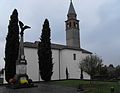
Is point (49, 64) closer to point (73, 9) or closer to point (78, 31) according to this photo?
point (78, 31)

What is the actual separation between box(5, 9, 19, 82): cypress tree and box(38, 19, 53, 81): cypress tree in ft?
20.0

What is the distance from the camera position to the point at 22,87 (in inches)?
1135

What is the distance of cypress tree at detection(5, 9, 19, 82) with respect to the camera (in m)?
38.1

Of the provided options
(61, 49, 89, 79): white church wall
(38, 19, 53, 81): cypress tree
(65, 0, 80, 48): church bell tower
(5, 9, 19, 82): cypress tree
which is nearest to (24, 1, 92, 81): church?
(61, 49, 89, 79): white church wall

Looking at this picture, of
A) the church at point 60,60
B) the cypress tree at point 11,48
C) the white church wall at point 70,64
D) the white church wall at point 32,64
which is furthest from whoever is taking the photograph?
the white church wall at point 70,64

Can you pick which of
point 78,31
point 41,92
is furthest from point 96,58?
point 78,31

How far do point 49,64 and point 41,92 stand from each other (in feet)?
61.5

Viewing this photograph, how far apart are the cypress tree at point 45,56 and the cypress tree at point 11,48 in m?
6.09

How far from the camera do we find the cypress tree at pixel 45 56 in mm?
43125

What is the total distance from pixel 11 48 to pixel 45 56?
23.5ft

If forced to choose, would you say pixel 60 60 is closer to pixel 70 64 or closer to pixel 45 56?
pixel 70 64

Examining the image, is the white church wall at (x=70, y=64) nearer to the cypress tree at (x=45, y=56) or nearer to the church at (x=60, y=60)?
the church at (x=60, y=60)

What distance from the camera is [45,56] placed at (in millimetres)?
43469

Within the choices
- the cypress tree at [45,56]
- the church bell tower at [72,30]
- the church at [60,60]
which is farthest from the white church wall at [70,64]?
the church bell tower at [72,30]
